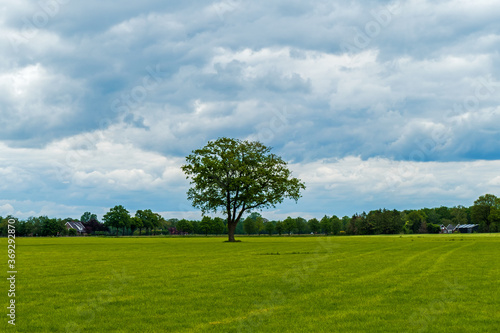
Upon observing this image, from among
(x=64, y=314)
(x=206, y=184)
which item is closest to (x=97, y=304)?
(x=64, y=314)

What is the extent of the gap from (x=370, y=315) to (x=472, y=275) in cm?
1126

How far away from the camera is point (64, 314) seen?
1241cm

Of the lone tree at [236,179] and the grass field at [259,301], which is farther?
the lone tree at [236,179]

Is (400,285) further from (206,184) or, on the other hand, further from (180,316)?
(206,184)

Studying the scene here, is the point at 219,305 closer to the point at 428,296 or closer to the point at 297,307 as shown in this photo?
the point at 297,307

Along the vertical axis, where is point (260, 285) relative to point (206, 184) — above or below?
below

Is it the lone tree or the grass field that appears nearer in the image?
the grass field

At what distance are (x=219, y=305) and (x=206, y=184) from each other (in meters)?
64.7

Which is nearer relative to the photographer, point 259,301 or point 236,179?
point 259,301

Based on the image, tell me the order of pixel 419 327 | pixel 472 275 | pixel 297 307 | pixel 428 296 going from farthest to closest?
pixel 472 275 → pixel 428 296 → pixel 297 307 → pixel 419 327

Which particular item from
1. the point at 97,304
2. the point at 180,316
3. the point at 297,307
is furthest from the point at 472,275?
the point at 97,304

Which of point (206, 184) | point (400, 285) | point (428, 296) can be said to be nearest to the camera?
point (428, 296)

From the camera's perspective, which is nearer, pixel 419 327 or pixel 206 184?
pixel 419 327

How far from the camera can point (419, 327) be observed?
10.8 m
